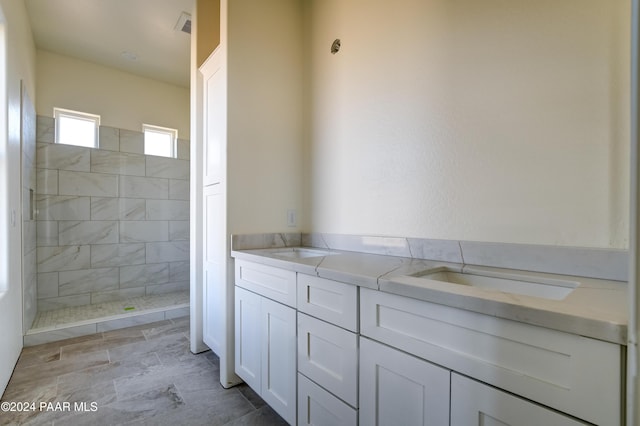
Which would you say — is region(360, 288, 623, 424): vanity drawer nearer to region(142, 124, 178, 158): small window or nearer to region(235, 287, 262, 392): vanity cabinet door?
region(235, 287, 262, 392): vanity cabinet door

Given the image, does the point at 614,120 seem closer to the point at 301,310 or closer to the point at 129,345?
the point at 301,310

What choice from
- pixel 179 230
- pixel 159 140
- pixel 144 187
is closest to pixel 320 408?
pixel 179 230

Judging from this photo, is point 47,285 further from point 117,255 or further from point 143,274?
point 143,274

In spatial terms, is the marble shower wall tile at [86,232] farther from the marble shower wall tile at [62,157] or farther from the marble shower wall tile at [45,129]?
the marble shower wall tile at [45,129]

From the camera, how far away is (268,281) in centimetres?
158

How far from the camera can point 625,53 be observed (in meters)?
0.96

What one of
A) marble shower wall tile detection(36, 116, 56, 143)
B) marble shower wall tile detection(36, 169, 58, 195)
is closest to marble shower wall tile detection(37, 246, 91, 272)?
marble shower wall tile detection(36, 169, 58, 195)

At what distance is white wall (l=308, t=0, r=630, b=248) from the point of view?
1.01m

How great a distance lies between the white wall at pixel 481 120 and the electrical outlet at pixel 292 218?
310mm

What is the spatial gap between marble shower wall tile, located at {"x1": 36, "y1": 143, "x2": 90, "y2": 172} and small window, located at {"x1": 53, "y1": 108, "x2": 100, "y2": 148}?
0.08m

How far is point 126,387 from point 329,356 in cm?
158

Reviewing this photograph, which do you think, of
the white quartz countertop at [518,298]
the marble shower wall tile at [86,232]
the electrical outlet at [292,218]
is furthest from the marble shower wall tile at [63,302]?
the white quartz countertop at [518,298]

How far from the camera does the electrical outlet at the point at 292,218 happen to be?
217cm

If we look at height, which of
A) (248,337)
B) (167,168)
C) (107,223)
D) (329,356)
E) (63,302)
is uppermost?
(167,168)
